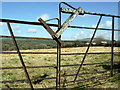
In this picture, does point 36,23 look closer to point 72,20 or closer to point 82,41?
point 72,20

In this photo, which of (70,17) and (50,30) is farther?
(70,17)

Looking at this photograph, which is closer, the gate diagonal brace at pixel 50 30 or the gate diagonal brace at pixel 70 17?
the gate diagonal brace at pixel 50 30

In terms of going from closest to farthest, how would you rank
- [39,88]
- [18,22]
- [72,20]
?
1. [18,22]
2. [72,20]
3. [39,88]

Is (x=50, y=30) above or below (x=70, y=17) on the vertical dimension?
below

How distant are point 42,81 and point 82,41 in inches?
73.2

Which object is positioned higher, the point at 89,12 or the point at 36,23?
the point at 89,12

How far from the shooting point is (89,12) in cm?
457

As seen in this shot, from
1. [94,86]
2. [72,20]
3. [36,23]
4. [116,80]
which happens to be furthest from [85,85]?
[36,23]

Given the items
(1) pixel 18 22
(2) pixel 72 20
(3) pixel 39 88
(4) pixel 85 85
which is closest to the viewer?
(1) pixel 18 22

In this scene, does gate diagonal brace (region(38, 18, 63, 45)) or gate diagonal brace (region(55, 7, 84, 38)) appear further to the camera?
gate diagonal brace (region(55, 7, 84, 38))

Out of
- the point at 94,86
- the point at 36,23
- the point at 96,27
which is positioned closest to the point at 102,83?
the point at 94,86

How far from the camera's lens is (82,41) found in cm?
478

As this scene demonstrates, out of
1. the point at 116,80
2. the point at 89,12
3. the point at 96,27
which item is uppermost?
the point at 89,12

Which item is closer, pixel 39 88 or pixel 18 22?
pixel 18 22
